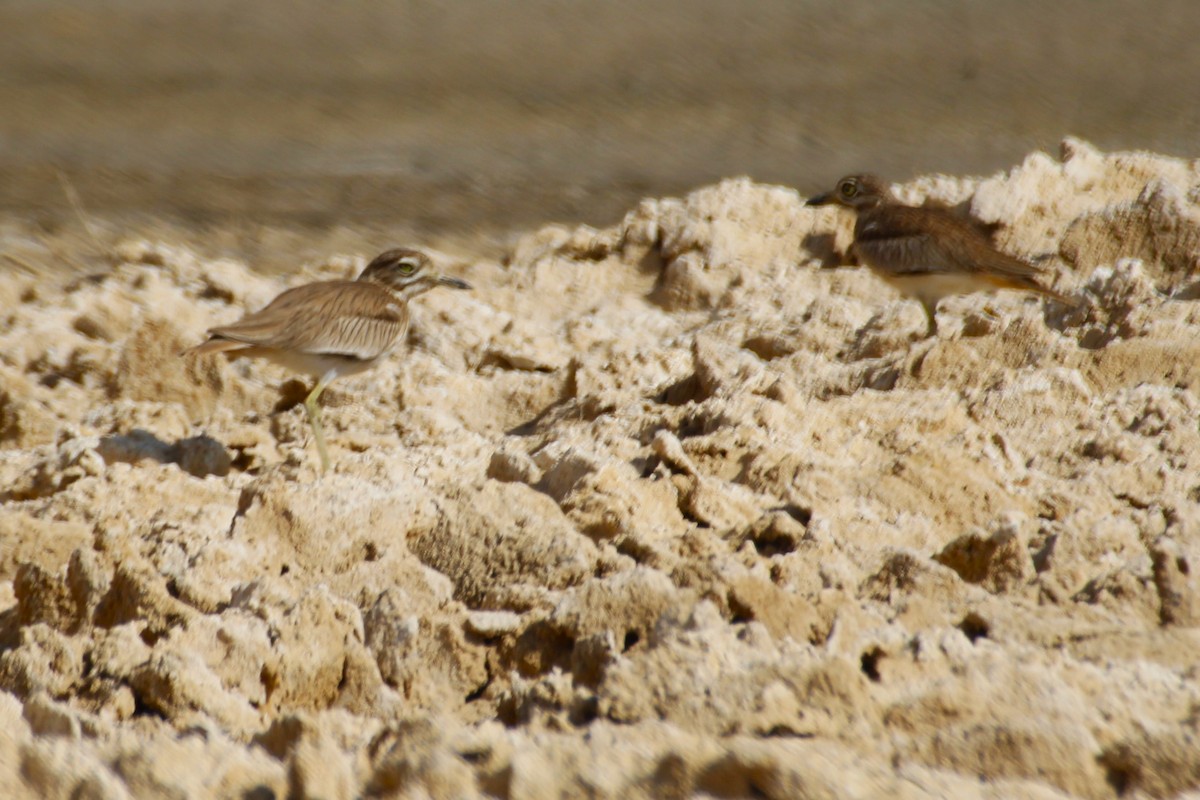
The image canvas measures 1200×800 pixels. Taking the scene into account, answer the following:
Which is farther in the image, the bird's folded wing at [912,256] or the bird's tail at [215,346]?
the bird's folded wing at [912,256]

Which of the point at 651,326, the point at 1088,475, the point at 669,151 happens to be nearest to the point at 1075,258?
the point at 651,326

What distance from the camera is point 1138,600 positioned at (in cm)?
317

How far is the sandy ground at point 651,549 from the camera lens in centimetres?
261

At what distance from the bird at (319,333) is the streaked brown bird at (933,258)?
6.68 feet

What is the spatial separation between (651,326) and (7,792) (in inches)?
167

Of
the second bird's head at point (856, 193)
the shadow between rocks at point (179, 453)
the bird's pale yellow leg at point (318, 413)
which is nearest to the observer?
the bird's pale yellow leg at point (318, 413)

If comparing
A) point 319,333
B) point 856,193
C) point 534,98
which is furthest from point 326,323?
point 534,98

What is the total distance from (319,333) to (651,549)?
2683 millimetres

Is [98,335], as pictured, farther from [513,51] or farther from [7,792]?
[513,51]

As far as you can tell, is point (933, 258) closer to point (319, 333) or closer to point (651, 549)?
point (319, 333)

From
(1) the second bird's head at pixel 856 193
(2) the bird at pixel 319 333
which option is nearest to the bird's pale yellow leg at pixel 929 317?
(1) the second bird's head at pixel 856 193

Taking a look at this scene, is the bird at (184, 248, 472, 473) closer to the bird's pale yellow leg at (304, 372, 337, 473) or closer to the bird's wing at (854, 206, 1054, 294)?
the bird's pale yellow leg at (304, 372, 337, 473)

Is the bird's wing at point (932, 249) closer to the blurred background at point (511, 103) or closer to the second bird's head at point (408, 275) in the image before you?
the second bird's head at point (408, 275)

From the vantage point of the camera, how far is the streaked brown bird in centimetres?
600
